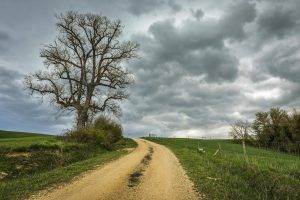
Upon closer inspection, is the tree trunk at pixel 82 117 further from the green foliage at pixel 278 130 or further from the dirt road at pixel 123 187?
the green foliage at pixel 278 130

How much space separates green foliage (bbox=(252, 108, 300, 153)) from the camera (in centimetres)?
8038

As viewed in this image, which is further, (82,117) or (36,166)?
(82,117)

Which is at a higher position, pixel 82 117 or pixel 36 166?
pixel 82 117

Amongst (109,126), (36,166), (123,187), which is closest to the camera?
(123,187)

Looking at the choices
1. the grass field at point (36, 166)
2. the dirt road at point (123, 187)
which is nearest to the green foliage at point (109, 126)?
the grass field at point (36, 166)

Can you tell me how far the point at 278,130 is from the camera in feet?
287

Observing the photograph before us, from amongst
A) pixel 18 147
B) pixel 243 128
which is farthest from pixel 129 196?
pixel 243 128

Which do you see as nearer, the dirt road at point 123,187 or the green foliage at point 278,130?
the dirt road at point 123,187

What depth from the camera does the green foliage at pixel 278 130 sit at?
3164 inches

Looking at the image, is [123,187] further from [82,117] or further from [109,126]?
[109,126]

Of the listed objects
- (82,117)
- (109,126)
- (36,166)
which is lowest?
(36,166)

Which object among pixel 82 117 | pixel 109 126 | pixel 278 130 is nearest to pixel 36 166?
pixel 82 117

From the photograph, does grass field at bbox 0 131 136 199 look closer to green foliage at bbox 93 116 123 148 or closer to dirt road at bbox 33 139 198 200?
dirt road at bbox 33 139 198 200

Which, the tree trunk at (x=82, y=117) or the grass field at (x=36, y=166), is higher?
the tree trunk at (x=82, y=117)
